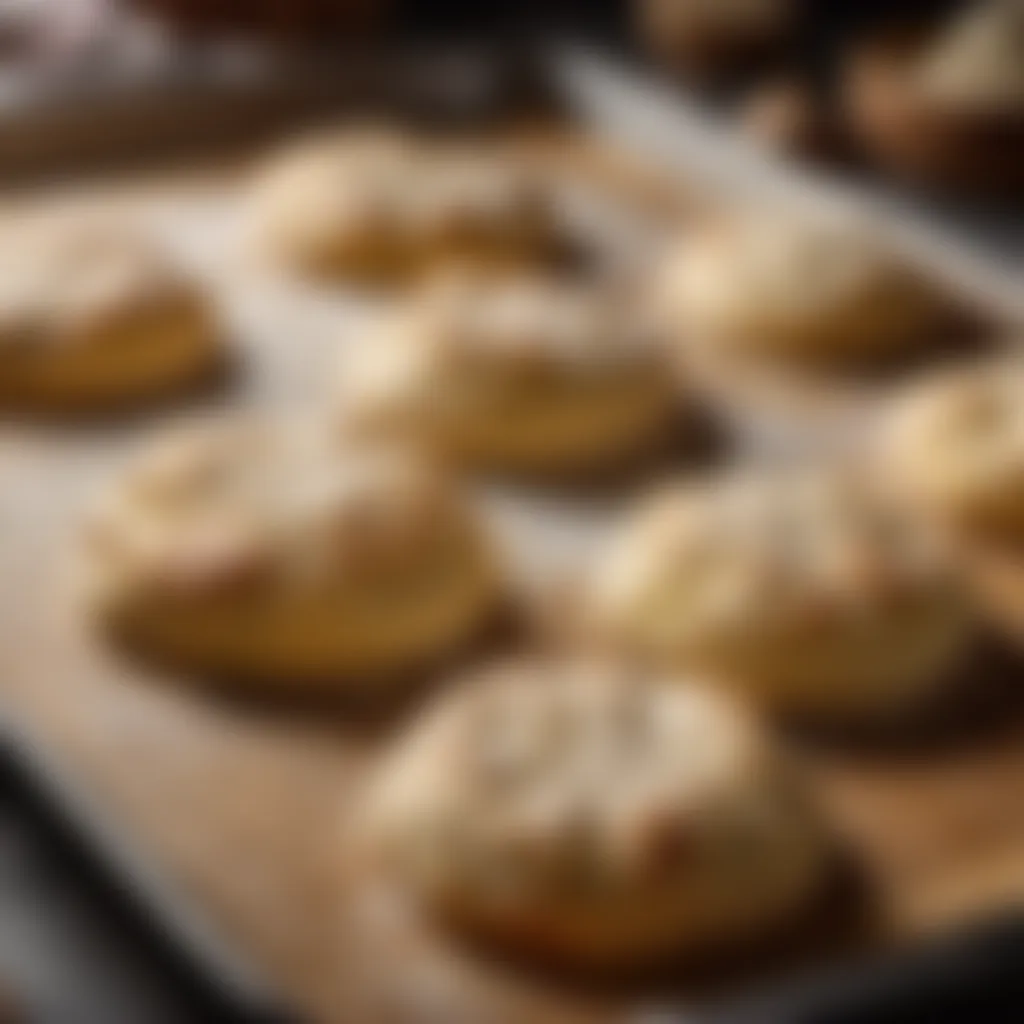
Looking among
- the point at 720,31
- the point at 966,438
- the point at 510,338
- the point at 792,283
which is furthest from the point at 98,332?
the point at 720,31

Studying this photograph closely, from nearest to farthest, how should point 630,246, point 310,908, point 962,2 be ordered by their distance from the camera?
point 310,908, point 630,246, point 962,2

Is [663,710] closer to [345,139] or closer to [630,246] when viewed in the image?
[630,246]

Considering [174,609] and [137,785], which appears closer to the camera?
[137,785]

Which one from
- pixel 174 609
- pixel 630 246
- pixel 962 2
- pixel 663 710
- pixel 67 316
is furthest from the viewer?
pixel 962 2

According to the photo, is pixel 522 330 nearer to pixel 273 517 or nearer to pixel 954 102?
pixel 273 517

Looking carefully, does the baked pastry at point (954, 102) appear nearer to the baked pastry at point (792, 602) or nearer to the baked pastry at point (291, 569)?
the baked pastry at point (792, 602)

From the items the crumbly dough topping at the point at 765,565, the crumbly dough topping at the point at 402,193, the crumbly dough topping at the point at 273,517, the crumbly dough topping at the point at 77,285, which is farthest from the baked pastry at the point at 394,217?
the crumbly dough topping at the point at 765,565

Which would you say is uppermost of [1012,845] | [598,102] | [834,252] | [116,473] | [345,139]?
[598,102]

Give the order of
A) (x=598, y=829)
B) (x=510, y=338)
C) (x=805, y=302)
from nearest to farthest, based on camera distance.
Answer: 1. (x=598, y=829)
2. (x=510, y=338)
3. (x=805, y=302)

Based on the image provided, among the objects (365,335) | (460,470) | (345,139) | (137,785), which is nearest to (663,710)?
(137,785)
